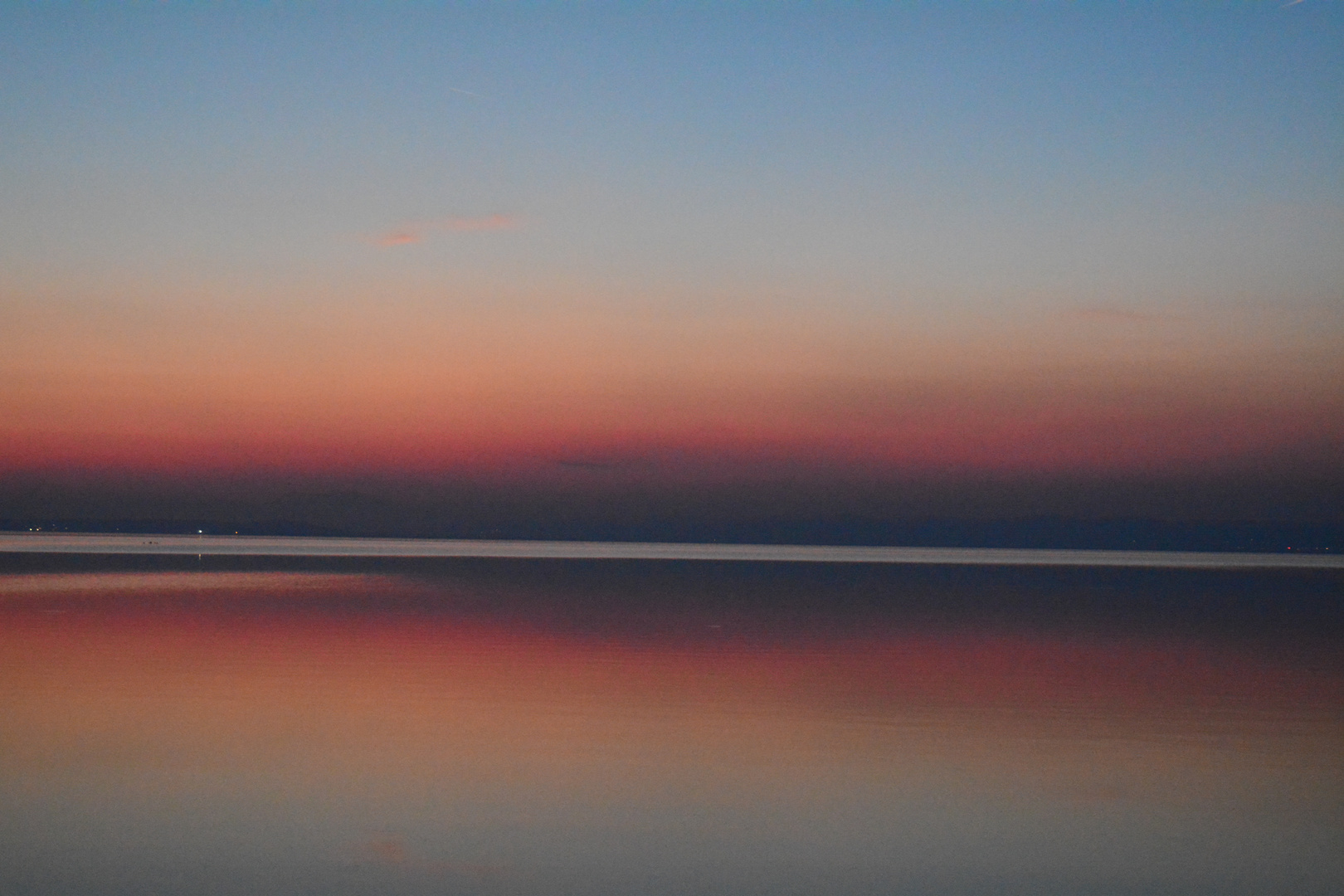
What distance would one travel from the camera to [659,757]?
11383mm

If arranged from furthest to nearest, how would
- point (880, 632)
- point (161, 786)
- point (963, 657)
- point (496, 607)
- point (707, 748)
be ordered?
point (496, 607) → point (880, 632) → point (963, 657) → point (707, 748) → point (161, 786)

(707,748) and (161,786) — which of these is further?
(707,748)

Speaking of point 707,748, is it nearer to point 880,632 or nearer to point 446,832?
point 446,832

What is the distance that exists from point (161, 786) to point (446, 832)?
2523 mm

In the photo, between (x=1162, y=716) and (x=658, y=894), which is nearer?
(x=658, y=894)

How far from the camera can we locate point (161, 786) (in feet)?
32.8

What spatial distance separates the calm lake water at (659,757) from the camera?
26.9 feet

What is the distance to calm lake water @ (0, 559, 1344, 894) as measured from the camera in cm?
821

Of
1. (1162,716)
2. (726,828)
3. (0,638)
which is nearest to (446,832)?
(726,828)

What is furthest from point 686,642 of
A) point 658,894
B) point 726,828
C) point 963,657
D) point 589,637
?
point 658,894

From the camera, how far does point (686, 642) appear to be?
19844 millimetres

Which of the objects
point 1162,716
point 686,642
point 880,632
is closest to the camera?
point 1162,716

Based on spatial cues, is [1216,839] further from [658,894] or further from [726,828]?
[658,894]

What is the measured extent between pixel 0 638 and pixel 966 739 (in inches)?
542
